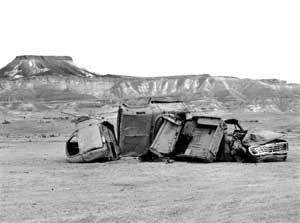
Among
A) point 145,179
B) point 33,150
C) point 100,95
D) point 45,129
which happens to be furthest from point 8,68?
point 145,179

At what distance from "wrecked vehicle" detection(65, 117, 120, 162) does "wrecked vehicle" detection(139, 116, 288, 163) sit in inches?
42.9

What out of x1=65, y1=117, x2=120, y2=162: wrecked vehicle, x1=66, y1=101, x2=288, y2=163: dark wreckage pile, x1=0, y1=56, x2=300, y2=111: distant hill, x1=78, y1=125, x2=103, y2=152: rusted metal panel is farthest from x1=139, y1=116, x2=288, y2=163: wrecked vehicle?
x1=0, y1=56, x2=300, y2=111: distant hill

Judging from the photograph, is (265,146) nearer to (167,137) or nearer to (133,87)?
(167,137)

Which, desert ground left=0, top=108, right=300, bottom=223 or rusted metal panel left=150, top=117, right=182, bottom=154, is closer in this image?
desert ground left=0, top=108, right=300, bottom=223

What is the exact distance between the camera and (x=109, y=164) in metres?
15.9

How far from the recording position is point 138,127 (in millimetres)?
17562

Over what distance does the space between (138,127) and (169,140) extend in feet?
4.79

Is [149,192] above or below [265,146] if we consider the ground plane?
above

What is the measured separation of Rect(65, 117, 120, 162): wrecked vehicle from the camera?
649 inches

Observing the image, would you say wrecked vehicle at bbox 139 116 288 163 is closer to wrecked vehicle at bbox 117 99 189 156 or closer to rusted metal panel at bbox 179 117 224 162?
rusted metal panel at bbox 179 117 224 162

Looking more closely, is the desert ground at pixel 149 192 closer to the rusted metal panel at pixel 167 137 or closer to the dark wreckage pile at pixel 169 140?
the dark wreckage pile at pixel 169 140

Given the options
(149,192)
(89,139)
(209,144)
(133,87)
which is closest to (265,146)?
(209,144)

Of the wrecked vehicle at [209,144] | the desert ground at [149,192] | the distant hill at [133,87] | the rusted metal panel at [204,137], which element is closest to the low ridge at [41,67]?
the distant hill at [133,87]

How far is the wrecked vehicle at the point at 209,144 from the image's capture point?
52.1 ft
